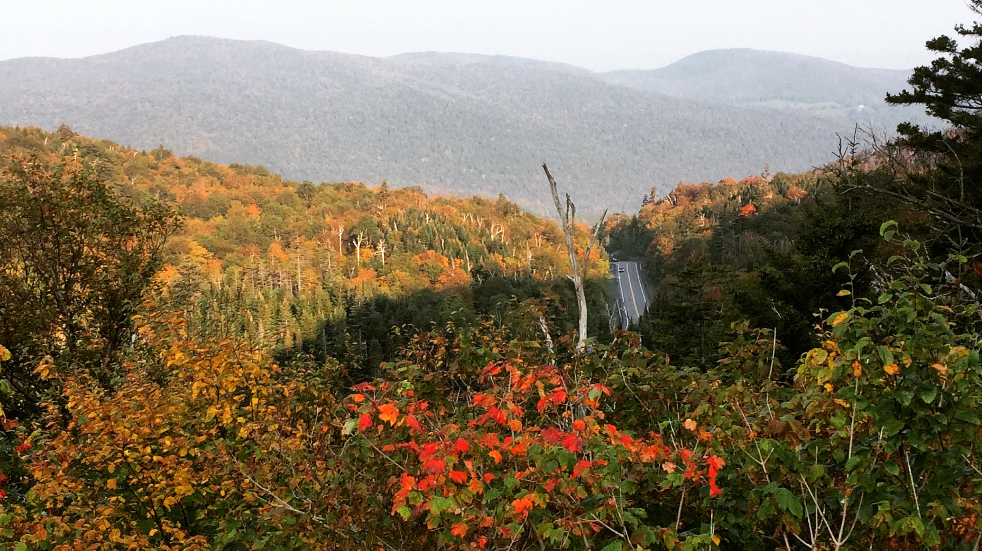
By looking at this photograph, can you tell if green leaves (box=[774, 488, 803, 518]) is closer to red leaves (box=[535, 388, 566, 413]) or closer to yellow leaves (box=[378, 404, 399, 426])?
red leaves (box=[535, 388, 566, 413])

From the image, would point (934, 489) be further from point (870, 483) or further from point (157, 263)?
point (157, 263)

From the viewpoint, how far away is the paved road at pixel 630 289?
94.1m

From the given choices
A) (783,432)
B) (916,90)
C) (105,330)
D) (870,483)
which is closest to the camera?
(870,483)

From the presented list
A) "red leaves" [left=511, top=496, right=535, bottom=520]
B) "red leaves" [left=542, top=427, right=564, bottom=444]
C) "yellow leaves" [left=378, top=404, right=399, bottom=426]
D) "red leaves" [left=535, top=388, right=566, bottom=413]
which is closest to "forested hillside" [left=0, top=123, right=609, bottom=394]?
"red leaves" [left=535, top=388, right=566, bottom=413]

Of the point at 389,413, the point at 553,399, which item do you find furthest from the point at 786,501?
the point at 389,413

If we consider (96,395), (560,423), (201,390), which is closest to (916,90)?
(560,423)

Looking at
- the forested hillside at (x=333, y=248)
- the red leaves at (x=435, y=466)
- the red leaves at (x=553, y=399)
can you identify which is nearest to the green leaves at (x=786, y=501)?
the red leaves at (x=553, y=399)

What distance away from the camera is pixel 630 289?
110375mm

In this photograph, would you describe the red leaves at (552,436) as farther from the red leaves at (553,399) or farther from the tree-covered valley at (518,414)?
the red leaves at (553,399)

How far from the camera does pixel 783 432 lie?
3.28 m

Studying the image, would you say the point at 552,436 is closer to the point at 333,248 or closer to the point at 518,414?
the point at 518,414

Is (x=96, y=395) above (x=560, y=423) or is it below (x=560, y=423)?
below

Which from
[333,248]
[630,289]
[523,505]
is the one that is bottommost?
[630,289]

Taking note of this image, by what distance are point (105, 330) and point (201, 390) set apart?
8.39 metres
